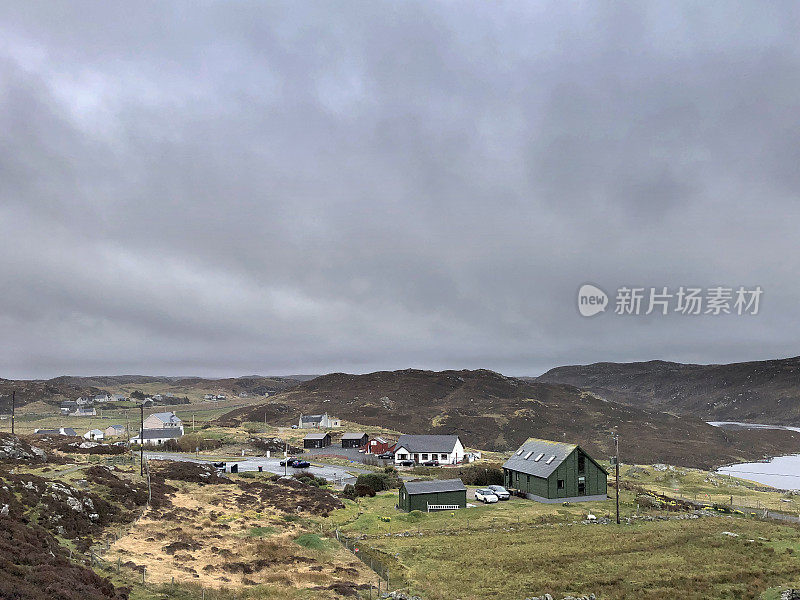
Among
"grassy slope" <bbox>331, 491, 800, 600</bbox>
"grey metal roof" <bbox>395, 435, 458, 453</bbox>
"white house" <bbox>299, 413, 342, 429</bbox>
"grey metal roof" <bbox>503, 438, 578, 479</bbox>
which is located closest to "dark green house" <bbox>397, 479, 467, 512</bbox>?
"grassy slope" <bbox>331, 491, 800, 600</bbox>

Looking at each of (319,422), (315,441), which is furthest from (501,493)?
(319,422)

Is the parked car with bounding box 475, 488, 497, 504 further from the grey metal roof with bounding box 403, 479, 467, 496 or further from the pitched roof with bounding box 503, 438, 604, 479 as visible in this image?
the pitched roof with bounding box 503, 438, 604, 479

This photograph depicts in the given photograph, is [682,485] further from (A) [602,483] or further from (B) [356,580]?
(B) [356,580]

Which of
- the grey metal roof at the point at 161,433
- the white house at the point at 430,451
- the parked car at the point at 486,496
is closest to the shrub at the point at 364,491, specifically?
the parked car at the point at 486,496

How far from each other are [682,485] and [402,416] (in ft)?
353

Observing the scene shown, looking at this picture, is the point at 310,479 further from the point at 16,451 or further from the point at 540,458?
the point at 16,451

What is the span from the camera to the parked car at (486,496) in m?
58.7

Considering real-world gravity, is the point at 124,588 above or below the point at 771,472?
above

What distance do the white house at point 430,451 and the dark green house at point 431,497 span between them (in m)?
37.5

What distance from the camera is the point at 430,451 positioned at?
93688 mm

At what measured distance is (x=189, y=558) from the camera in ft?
114

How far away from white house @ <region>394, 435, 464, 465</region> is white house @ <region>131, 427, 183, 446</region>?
55782 millimetres

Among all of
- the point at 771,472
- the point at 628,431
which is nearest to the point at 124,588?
the point at 771,472

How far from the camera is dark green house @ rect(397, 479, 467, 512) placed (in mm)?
54406
